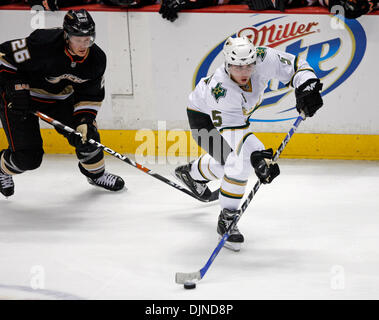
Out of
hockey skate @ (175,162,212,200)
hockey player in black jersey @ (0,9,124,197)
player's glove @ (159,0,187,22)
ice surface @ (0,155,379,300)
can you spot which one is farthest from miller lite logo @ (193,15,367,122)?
hockey player in black jersey @ (0,9,124,197)

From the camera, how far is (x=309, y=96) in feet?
10.1

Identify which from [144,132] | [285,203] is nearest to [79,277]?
[285,203]

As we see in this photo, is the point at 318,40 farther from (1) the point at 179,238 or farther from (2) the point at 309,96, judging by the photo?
(1) the point at 179,238

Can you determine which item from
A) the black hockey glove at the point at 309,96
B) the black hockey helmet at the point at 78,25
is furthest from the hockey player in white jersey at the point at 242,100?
the black hockey helmet at the point at 78,25

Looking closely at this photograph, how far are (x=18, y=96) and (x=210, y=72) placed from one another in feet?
5.05

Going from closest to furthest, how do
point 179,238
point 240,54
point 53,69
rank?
point 240,54, point 179,238, point 53,69

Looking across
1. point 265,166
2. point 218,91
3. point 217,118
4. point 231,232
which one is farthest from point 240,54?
point 231,232

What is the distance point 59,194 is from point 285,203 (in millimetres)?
1482

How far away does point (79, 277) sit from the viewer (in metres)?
2.88

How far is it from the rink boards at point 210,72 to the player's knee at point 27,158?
1.06 m

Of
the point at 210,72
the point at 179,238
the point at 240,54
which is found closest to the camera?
the point at 240,54

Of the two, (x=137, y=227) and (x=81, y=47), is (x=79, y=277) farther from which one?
(x=81, y=47)

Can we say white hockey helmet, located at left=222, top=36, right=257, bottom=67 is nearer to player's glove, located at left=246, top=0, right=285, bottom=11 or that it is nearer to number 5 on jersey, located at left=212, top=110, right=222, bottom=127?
number 5 on jersey, located at left=212, top=110, right=222, bottom=127

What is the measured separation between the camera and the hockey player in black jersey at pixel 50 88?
11.3 feet
